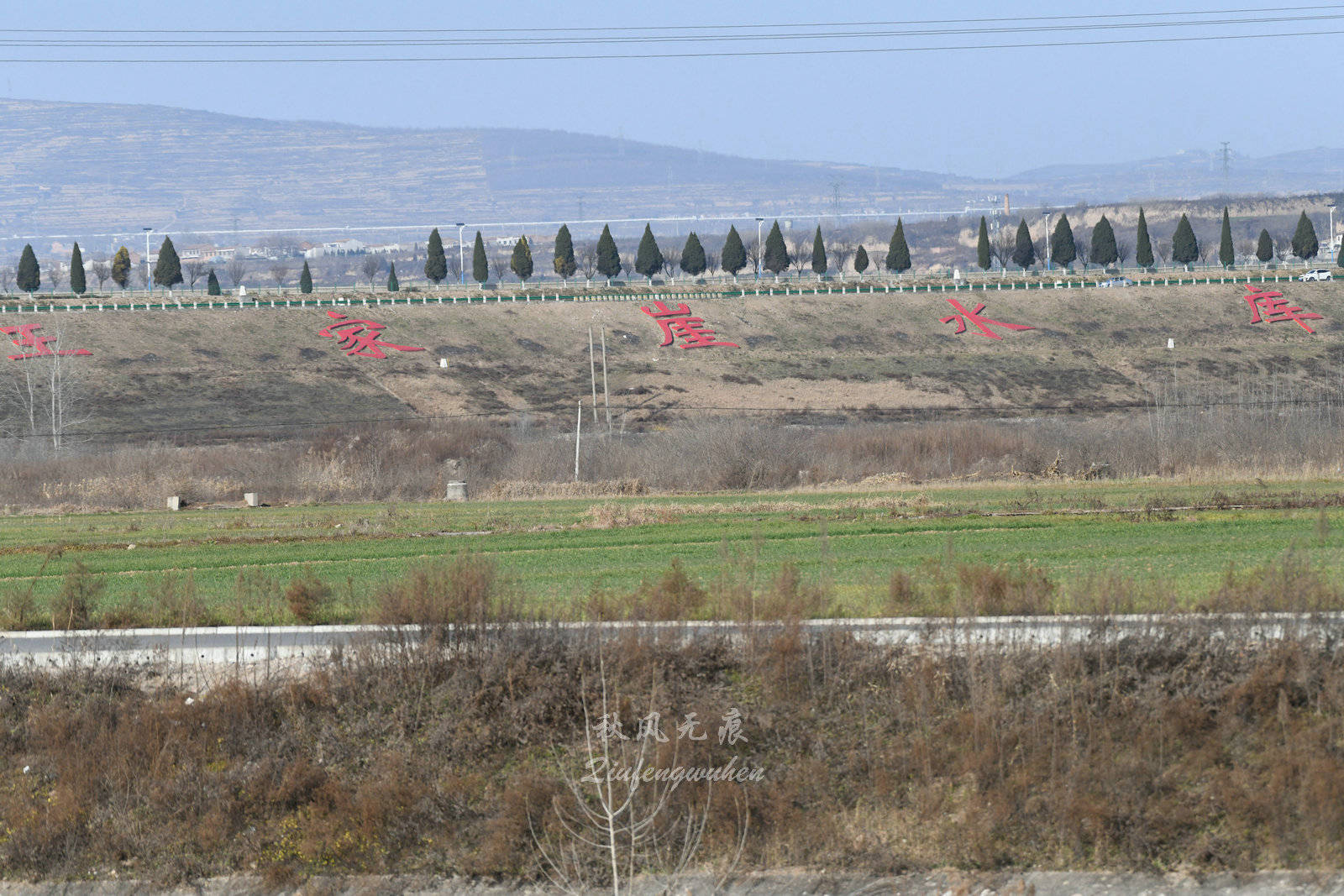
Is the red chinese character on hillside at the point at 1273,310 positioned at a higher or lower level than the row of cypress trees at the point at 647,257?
lower

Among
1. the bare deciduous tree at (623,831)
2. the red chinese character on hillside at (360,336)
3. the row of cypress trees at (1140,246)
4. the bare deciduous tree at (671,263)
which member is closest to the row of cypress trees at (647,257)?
the bare deciduous tree at (671,263)

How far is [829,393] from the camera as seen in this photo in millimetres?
77438

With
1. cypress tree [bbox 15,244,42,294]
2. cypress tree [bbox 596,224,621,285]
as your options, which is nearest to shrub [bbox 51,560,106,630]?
cypress tree [bbox 15,244,42,294]

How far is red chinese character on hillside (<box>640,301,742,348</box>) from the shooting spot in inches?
3460

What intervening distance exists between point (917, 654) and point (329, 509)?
25.9m

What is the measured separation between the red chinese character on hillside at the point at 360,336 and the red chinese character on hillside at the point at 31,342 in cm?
1391

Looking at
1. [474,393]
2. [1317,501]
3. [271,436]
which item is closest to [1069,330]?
[474,393]

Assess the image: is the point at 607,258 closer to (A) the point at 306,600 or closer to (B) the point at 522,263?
(B) the point at 522,263

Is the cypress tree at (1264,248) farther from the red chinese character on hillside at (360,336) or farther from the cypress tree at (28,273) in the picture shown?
the cypress tree at (28,273)

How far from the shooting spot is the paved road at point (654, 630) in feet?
56.0

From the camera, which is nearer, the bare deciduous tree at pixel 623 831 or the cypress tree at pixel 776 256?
the bare deciduous tree at pixel 623 831

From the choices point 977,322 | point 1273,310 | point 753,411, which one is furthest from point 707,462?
point 1273,310

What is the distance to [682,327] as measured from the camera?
90.6 metres

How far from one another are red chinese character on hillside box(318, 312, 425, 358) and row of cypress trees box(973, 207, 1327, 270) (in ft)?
162
